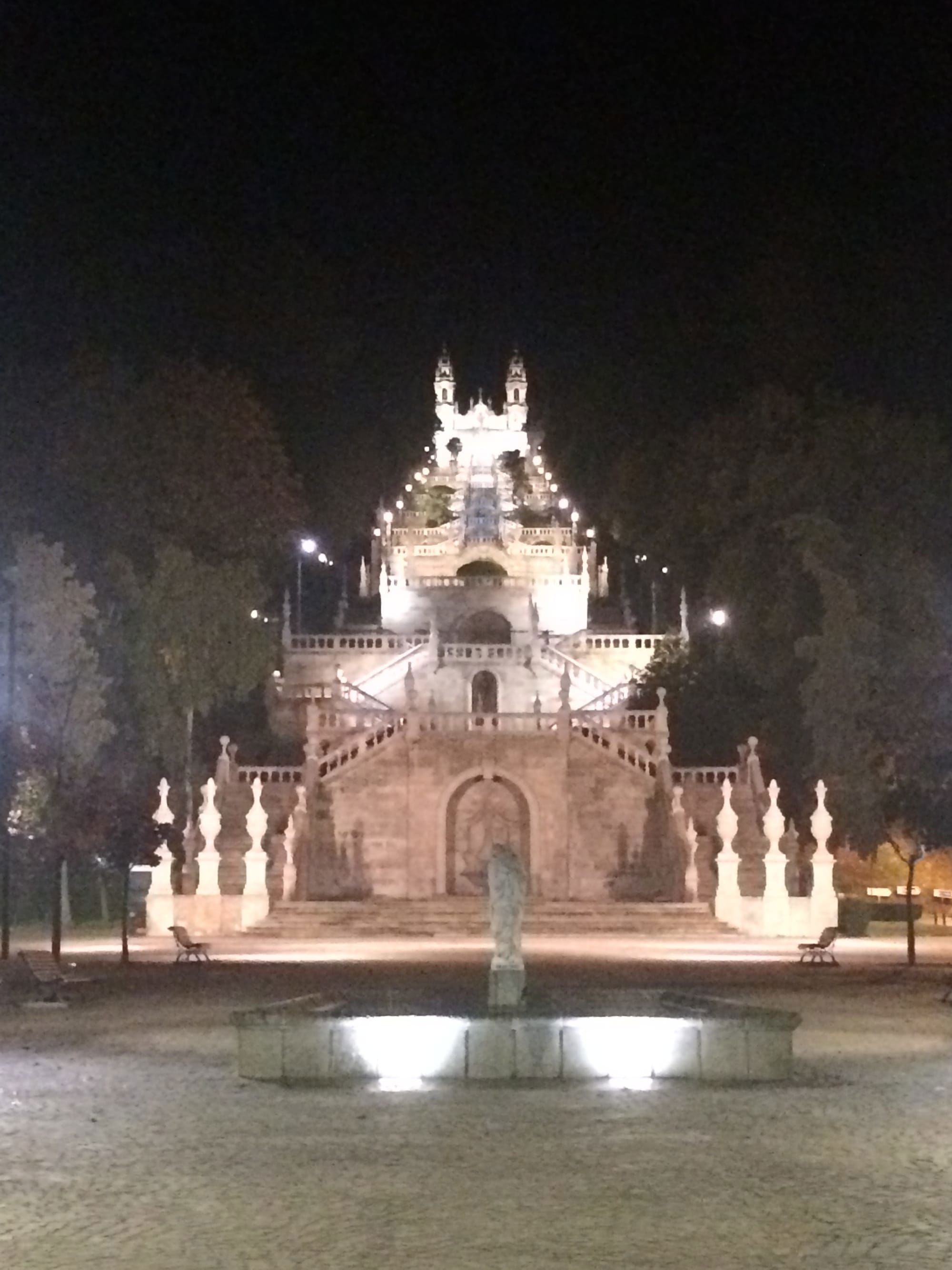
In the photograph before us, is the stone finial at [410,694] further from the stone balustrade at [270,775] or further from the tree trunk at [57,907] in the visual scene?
the tree trunk at [57,907]

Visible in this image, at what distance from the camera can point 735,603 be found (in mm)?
52156

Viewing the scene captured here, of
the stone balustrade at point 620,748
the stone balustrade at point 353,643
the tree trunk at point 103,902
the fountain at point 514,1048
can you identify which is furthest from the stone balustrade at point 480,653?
the fountain at point 514,1048

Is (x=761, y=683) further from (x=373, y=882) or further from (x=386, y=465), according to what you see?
(x=386, y=465)

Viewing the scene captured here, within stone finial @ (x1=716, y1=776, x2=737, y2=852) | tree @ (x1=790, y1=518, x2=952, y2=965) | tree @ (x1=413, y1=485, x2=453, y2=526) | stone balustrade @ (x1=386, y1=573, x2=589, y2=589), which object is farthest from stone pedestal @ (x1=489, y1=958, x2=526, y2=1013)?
tree @ (x1=413, y1=485, x2=453, y2=526)

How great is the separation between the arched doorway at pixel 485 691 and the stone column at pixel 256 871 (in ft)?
58.7

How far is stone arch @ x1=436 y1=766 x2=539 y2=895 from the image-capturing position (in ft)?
140

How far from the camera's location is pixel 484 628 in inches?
2685

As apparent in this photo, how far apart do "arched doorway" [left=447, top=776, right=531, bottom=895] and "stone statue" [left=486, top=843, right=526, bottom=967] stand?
25.9 meters

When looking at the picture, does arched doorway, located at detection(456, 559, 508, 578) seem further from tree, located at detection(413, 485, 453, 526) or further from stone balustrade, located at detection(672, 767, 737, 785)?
stone balustrade, located at detection(672, 767, 737, 785)

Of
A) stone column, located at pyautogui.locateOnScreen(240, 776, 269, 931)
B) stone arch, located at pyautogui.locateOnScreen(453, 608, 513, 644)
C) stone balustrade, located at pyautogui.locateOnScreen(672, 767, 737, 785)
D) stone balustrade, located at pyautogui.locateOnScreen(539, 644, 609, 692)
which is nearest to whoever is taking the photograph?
stone column, located at pyautogui.locateOnScreen(240, 776, 269, 931)

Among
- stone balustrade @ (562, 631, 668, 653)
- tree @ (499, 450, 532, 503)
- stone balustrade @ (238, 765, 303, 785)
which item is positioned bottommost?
stone balustrade @ (238, 765, 303, 785)

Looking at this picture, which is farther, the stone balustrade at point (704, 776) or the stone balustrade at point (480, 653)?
the stone balustrade at point (480, 653)

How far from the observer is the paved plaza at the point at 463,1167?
840cm

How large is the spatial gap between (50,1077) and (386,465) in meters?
71.7
